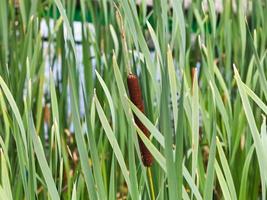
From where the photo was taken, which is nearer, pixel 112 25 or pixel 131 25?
pixel 131 25

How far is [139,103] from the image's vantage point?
531 mm

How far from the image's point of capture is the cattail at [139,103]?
52 centimetres

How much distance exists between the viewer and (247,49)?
1071mm

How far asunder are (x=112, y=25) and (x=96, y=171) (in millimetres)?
555

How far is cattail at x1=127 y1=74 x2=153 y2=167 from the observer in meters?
0.52

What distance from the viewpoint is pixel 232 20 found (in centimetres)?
114

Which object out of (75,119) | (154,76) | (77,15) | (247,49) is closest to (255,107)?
(247,49)

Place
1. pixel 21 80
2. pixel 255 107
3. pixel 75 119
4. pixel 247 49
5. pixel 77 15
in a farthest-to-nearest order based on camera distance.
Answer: pixel 77 15
pixel 247 49
pixel 255 107
pixel 21 80
pixel 75 119

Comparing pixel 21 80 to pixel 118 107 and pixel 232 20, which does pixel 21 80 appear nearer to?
pixel 118 107

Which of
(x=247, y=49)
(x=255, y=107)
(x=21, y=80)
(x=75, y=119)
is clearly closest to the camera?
(x=75, y=119)

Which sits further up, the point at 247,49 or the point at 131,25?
the point at 131,25

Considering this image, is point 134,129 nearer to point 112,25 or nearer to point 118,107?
point 118,107

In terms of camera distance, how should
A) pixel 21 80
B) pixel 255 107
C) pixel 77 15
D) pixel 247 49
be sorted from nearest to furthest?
pixel 21 80 → pixel 255 107 → pixel 247 49 → pixel 77 15

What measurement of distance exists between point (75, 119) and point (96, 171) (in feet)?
0.17
